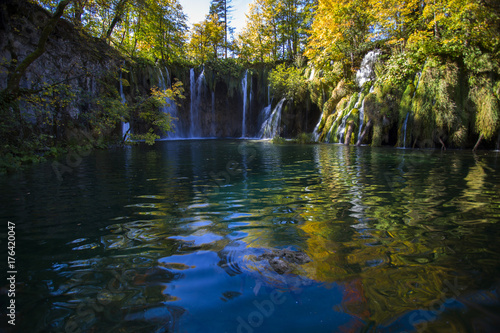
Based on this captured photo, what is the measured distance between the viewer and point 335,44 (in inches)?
816

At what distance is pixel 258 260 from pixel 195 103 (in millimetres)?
31726

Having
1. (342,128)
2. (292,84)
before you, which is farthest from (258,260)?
(292,84)

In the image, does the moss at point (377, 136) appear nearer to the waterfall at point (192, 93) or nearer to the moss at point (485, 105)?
the moss at point (485, 105)

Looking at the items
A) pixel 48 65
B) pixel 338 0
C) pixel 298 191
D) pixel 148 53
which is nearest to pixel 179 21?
pixel 148 53

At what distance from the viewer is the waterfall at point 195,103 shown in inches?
1235

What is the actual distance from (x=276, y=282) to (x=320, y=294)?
13.1 inches

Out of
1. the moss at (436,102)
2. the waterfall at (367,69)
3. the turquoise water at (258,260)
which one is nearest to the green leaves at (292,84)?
the waterfall at (367,69)

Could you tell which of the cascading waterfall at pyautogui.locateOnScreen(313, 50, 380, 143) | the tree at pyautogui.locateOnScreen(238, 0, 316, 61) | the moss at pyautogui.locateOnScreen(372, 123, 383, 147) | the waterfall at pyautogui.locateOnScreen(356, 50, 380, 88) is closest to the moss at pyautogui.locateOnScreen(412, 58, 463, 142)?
the moss at pyautogui.locateOnScreen(372, 123, 383, 147)

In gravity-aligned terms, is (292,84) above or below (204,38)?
below

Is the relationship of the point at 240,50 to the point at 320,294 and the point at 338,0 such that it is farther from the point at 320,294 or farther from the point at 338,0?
the point at 320,294

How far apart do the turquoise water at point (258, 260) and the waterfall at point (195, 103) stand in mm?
27909

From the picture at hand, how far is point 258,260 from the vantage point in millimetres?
2307

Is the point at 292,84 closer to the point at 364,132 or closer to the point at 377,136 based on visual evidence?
the point at 364,132

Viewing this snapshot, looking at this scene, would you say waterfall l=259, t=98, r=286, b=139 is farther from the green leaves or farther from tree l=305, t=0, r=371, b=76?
tree l=305, t=0, r=371, b=76
